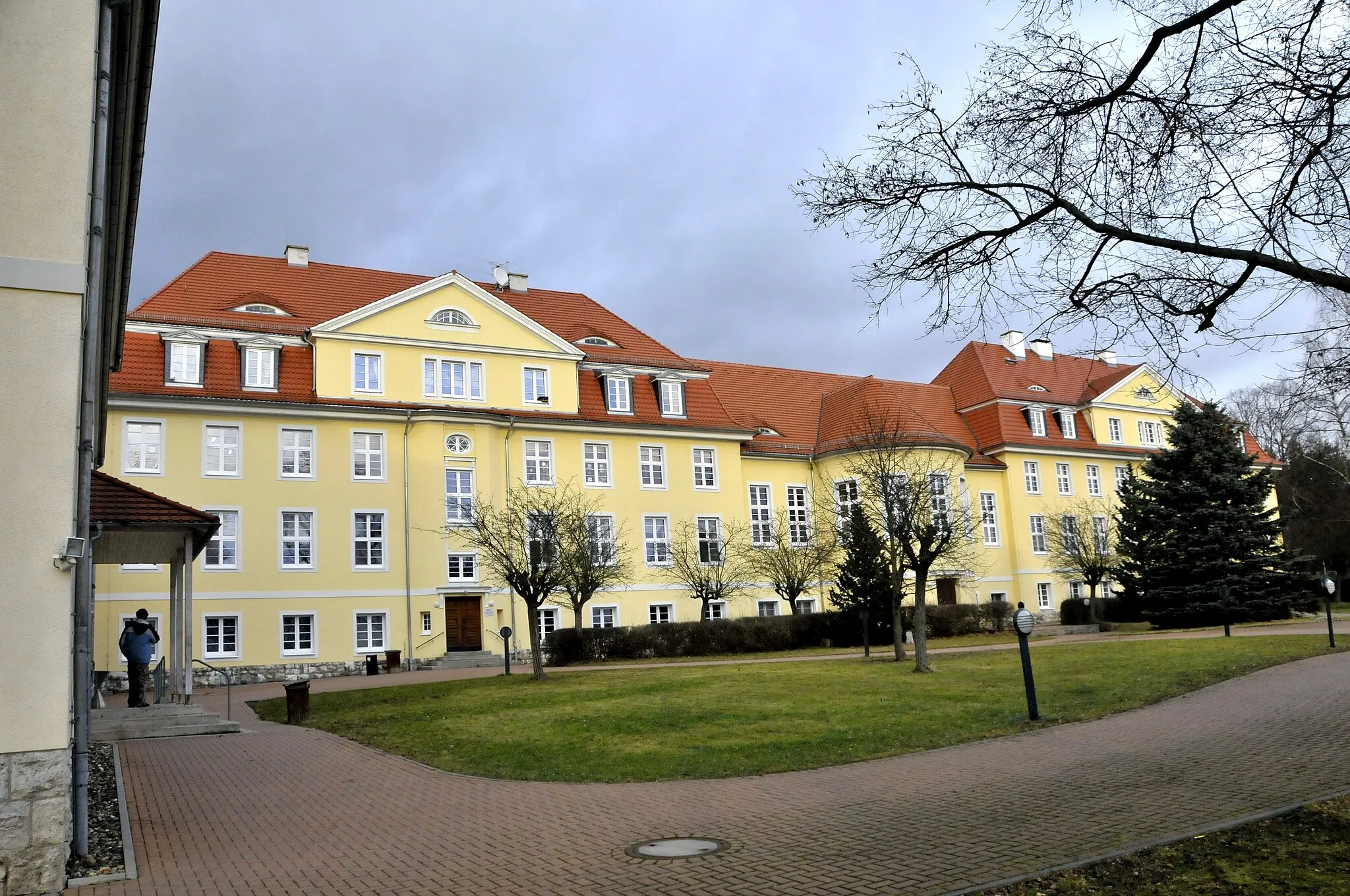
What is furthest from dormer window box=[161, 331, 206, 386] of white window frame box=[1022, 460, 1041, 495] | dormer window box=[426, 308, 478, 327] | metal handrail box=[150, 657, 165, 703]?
white window frame box=[1022, 460, 1041, 495]

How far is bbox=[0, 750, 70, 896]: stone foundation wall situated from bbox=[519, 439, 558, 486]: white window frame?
30.0 metres

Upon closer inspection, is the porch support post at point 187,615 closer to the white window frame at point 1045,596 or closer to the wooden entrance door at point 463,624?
the wooden entrance door at point 463,624

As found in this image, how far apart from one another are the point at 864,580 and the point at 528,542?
1045 centimetres

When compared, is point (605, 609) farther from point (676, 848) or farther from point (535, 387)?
point (676, 848)

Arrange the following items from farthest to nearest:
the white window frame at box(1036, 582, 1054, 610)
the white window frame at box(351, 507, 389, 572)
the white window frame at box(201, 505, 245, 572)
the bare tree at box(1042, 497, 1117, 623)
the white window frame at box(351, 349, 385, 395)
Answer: the white window frame at box(1036, 582, 1054, 610)
the bare tree at box(1042, 497, 1117, 623)
the white window frame at box(351, 349, 385, 395)
the white window frame at box(351, 507, 389, 572)
the white window frame at box(201, 505, 245, 572)

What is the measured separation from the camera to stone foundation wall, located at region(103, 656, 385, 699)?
31.0 metres

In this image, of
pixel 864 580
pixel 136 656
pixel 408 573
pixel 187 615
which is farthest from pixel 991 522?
pixel 136 656

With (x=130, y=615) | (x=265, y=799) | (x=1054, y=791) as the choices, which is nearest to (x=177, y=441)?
(x=130, y=615)

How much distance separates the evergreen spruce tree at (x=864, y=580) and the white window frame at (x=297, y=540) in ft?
55.9

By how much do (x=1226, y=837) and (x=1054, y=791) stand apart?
228cm

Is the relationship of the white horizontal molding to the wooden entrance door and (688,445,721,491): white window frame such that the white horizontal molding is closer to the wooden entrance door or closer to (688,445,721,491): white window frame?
the wooden entrance door

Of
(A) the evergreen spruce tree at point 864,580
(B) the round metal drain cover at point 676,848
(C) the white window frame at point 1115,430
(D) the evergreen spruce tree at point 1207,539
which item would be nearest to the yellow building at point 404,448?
(A) the evergreen spruce tree at point 864,580

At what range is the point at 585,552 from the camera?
99.5ft

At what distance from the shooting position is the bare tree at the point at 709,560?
39688mm
